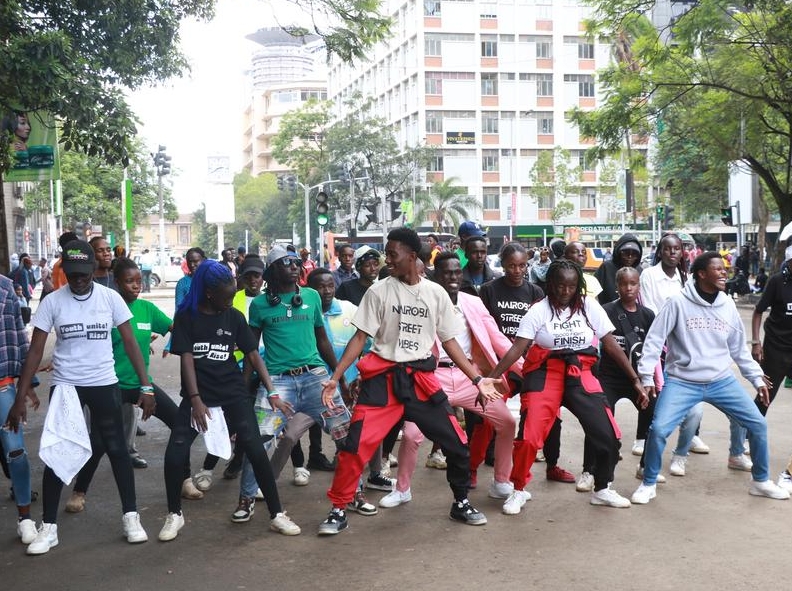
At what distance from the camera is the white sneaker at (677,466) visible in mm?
7129

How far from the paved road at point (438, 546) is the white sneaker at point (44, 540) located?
0.20 feet

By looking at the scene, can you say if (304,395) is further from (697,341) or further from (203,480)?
(697,341)

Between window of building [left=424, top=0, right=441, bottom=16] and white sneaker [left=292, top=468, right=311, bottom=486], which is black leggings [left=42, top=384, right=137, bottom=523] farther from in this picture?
window of building [left=424, top=0, right=441, bottom=16]

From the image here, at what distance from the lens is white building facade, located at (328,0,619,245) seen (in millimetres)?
71312

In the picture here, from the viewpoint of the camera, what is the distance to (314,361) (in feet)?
20.7

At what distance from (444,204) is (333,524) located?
56267 mm

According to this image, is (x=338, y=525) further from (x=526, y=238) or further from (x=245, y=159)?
(x=245, y=159)

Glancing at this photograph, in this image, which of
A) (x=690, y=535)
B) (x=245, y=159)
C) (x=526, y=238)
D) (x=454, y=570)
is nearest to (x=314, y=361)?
(x=454, y=570)

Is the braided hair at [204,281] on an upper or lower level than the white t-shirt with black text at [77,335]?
upper

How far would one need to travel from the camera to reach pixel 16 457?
5.74 meters

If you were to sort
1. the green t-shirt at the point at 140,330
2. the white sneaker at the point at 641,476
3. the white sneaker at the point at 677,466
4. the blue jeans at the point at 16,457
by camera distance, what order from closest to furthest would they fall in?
the blue jeans at the point at 16,457 → the green t-shirt at the point at 140,330 → the white sneaker at the point at 641,476 → the white sneaker at the point at 677,466

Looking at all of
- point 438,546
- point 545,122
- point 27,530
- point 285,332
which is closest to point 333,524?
point 438,546

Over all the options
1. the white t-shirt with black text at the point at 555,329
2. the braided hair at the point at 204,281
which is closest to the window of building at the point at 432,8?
the white t-shirt with black text at the point at 555,329

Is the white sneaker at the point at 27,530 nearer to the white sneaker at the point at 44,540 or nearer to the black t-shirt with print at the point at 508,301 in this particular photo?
the white sneaker at the point at 44,540
